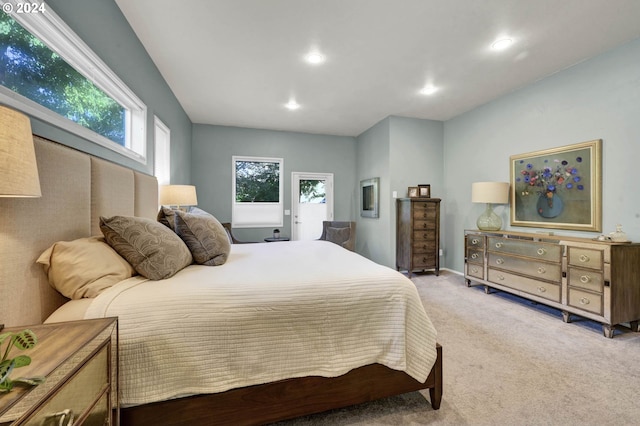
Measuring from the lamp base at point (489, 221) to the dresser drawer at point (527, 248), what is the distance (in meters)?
0.33

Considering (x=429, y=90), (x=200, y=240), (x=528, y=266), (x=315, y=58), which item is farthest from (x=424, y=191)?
(x=200, y=240)

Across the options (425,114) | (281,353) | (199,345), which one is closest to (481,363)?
(281,353)

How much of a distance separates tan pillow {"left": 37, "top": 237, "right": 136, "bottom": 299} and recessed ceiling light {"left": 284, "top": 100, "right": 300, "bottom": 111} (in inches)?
128

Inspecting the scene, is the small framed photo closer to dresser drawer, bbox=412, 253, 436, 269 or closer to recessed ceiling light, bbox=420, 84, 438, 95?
dresser drawer, bbox=412, 253, 436, 269

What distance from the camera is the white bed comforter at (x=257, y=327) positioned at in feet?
3.55

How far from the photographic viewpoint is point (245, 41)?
97.7 inches

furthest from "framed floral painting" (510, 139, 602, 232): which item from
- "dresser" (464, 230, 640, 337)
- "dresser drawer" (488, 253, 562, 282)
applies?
"dresser drawer" (488, 253, 562, 282)

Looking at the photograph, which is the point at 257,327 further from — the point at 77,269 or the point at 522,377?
the point at 522,377

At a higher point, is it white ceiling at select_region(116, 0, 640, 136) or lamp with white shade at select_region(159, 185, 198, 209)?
white ceiling at select_region(116, 0, 640, 136)

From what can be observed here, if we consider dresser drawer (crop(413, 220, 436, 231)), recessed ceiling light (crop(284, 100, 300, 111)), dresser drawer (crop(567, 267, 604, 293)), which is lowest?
dresser drawer (crop(567, 267, 604, 293))

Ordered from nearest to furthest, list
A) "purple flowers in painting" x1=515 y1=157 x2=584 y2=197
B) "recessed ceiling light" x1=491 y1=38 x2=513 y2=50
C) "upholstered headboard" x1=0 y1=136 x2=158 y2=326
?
"upholstered headboard" x1=0 y1=136 x2=158 y2=326
"recessed ceiling light" x1=491 y1=38 x2=513 y2=50
"purple flowers in painting" x1=515 y1=157 x2=584 y2=197

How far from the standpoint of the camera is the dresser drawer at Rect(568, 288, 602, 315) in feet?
7.55

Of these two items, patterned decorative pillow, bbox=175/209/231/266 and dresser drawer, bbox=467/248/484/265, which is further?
dresser drawer, bbox=467/248/484/265

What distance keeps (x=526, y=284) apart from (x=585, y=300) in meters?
0.54
